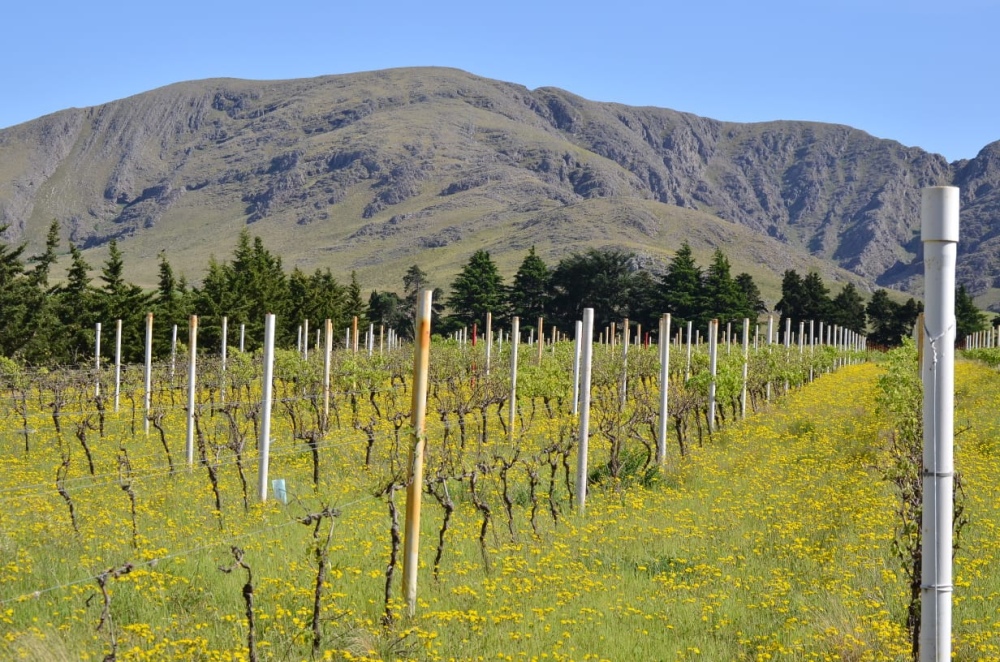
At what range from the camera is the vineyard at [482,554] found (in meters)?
8.53

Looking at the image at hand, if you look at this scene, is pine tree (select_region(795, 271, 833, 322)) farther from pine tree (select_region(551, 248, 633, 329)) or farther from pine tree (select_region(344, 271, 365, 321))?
pine tree (select_region(344, 271, 365, 321))

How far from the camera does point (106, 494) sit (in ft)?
51.3

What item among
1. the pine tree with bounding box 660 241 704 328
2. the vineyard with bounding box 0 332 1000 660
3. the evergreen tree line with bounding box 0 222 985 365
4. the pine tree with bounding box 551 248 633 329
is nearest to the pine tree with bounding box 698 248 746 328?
the evergreen tree line with bounding box 0 222 985 365

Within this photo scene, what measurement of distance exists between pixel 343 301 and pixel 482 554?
54.8 m

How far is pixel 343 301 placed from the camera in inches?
2559

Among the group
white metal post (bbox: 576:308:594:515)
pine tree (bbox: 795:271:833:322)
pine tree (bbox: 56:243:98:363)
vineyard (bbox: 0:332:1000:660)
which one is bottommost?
vineyard (bbox: 0:332:1000:660)

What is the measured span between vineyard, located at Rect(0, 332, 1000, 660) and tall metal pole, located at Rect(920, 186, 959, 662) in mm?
2732

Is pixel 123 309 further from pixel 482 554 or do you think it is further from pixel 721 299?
pixel 721 299

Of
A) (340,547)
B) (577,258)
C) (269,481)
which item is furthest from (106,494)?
(577,258)

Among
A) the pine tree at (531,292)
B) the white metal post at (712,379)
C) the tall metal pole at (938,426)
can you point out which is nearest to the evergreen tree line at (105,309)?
the white metal post at (712,379)

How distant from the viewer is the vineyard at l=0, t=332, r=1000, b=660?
8.53 metres

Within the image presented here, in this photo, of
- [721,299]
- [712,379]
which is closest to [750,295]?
[721,299]

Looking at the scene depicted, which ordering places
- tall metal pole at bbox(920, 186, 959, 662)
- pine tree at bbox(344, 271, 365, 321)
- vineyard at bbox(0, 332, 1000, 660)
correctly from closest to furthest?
1. tall metal pole at bbox(920, 186, 959, 662)
2. vineyard at bbox(0, 332, 1000, 660)
3. pine tree at bbox(344, 271, 365, 321)

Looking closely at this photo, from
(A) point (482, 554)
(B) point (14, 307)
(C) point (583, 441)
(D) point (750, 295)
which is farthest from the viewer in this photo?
(D) point (750, 295)
